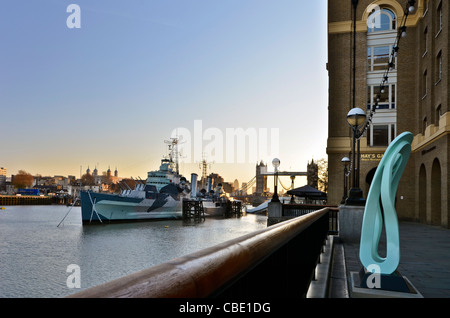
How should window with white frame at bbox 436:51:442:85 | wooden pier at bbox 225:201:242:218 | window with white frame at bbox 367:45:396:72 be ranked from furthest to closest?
wooden pier at bbox 225:201:242:218 < window with white frame at bbox 367:45:396:72 < window with white frame at bbox 436:51:442:85

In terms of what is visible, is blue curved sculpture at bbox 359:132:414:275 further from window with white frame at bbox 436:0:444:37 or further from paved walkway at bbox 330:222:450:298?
window with white frame at bbox 436:0:444:37

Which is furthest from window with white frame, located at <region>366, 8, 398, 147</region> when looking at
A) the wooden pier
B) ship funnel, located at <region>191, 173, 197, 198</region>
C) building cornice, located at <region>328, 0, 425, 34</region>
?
the wooden pier

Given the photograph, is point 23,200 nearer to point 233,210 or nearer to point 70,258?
point 233,210

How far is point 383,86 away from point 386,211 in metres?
21.9

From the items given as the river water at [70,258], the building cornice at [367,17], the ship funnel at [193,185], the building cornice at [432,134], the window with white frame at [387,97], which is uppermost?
the building cornice at [367,17]

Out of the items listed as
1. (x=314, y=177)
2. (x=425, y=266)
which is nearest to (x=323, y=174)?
→ (x=314, y=177)

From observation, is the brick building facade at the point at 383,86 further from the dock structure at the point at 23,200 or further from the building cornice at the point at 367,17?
the dock structure at the point at 23,200

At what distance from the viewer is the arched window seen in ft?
96.5

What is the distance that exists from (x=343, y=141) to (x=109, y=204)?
142ft

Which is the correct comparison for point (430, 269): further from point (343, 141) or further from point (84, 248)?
point (84, 248)

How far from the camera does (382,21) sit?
29609mm

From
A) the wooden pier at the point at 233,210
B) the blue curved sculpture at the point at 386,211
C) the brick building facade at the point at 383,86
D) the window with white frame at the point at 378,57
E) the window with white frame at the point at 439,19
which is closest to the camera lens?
the blue curved sculpture at the point at 386,211

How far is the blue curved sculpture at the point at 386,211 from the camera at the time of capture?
4.90 m

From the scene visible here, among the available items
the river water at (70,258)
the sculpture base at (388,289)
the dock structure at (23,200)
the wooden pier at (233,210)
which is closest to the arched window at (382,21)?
the river water at (70,258)
